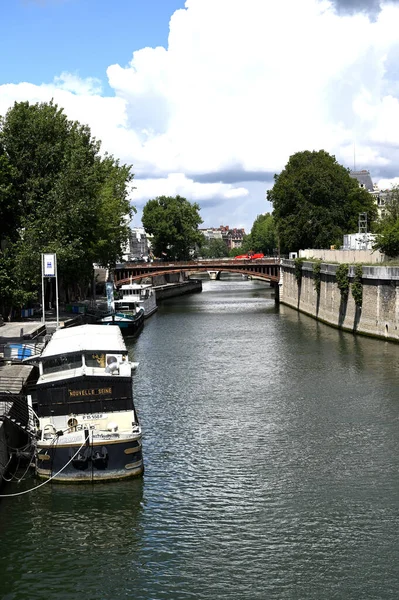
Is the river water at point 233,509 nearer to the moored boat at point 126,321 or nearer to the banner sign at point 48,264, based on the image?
the banner sign at point 48,264

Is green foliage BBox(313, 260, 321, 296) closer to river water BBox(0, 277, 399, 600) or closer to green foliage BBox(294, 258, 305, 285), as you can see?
green foliage BBox(294, 258, 305, 285)

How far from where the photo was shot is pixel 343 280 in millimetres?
60438

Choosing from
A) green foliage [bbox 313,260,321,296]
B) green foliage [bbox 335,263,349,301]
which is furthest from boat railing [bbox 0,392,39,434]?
green foliage [bbox 313,260,321,296]

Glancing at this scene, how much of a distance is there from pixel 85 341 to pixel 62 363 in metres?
1.79

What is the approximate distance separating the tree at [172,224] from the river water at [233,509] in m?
110

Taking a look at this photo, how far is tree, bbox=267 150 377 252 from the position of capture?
9556 centimetres

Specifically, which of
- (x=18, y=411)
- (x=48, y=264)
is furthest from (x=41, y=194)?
(x=18, y=411)

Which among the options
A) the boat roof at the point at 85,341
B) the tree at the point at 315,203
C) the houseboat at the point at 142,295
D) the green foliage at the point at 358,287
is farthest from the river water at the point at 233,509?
the tree at the point at 315,203

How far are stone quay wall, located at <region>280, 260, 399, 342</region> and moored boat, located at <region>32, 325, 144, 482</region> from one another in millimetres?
29827

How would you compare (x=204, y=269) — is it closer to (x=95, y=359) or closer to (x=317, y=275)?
(x=317, y=275)

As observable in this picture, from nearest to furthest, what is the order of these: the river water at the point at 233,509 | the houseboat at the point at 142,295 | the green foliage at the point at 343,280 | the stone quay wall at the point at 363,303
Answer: the river water at the point at 233,509
the stone quay wall at the point at 363,303
the green foliage at the point at 343,280
the houseboat at the point at 142,295

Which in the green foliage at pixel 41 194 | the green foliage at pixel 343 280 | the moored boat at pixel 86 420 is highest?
the green foliage at pixel 41 194

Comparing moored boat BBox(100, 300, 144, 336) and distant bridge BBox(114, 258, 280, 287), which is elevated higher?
distant bridge BBox(114, 258, 280, 287)

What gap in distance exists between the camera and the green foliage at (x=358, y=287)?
5672 centimetres
